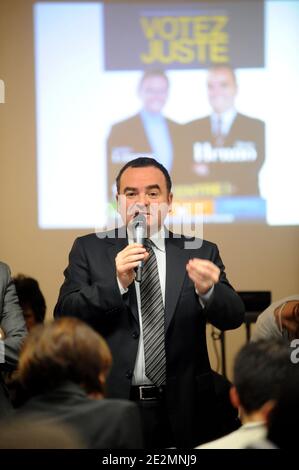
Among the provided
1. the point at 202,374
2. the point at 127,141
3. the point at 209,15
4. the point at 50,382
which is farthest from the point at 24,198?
the point at 50,382

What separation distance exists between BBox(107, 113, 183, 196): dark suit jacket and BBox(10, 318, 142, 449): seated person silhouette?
314cm

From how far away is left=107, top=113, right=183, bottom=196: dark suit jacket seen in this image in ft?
16.2

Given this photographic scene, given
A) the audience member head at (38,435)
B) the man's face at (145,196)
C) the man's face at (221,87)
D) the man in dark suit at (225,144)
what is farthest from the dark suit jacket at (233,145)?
the audience member head at (38,435)

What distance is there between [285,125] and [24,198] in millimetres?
2073

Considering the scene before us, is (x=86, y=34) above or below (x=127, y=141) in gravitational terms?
above

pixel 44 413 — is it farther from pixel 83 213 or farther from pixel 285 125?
pixel 285 125

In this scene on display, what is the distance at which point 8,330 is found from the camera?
2557mm

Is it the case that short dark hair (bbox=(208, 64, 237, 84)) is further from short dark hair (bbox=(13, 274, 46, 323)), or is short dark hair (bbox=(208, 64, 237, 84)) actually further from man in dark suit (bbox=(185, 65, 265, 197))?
short dark hair (bbox=(13, 274, 46, 323))

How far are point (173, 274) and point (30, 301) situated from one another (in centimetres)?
153

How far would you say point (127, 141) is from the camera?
4965 millimetres

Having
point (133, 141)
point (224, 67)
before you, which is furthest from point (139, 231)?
point (224, 67)

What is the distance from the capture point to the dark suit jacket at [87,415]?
1.75 m

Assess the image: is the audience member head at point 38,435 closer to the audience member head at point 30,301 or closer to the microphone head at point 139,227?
the microphone head at point 139,227

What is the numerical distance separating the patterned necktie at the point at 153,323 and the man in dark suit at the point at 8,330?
0.49 m
